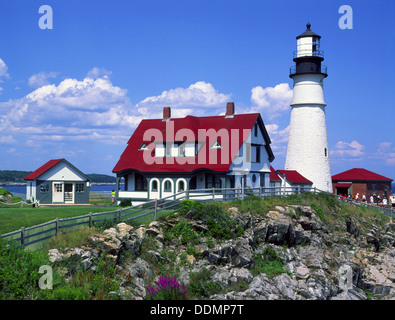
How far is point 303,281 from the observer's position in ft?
70.5

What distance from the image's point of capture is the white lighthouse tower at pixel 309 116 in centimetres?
4244

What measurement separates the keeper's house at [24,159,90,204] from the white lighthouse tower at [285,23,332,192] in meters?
19.9

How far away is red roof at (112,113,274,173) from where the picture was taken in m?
34.8

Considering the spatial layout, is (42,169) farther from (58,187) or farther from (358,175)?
(358,175)

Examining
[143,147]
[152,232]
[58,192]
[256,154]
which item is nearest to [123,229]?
[152,232]

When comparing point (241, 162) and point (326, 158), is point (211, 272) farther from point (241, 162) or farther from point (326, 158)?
point (326, 158)

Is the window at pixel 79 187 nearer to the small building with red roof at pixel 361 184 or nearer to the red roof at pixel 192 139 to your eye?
the red roof at pixel 192 139

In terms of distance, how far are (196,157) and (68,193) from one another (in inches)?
502

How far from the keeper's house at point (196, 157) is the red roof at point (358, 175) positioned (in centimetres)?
1971

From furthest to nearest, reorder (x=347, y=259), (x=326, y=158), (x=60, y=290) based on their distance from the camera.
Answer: (x=326, y=158) → (x=347, y=259) → (x=60, y=290)

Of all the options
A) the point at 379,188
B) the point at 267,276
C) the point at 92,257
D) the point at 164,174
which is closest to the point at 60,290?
the point at 92,257

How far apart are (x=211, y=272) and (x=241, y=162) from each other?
1684cm

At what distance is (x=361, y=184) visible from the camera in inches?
2159

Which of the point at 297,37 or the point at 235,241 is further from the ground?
the point at 297,37
